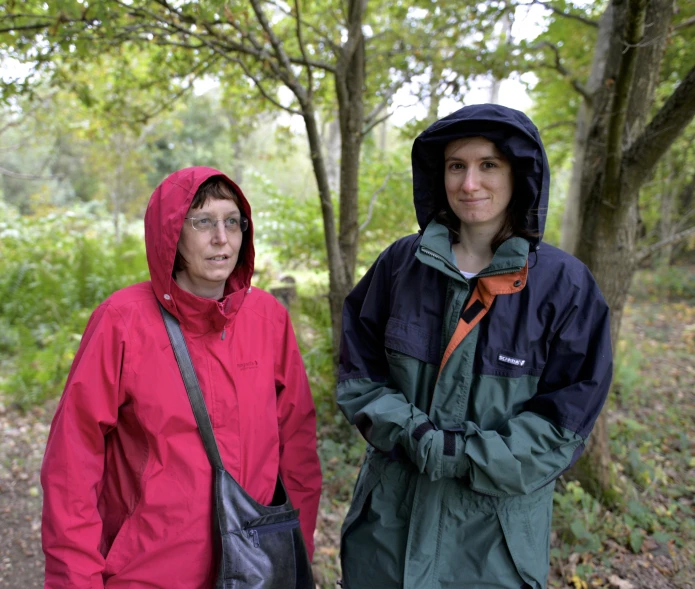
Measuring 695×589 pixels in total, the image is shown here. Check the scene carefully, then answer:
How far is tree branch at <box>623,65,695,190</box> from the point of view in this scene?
2406 millimetres

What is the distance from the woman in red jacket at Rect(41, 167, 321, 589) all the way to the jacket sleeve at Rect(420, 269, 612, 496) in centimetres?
72

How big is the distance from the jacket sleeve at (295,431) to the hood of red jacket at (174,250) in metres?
0.33

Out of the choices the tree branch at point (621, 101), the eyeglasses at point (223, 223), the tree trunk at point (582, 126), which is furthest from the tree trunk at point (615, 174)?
the eyeglasses at point (223, 223)

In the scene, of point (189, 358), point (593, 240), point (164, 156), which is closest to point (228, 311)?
point (189, 358)

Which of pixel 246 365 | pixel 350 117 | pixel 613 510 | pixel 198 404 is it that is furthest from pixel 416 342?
pixel 613 510

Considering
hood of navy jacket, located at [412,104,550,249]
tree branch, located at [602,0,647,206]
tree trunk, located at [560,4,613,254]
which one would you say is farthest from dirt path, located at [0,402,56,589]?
tree trunk, located at [560,4,613,254]

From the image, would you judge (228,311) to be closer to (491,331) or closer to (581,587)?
(491,331)

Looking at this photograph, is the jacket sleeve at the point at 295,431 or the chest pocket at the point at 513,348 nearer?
the chest pocket at the point at 513,348

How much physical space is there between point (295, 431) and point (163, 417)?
→ 2.01 feet

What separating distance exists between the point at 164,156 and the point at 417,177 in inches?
927

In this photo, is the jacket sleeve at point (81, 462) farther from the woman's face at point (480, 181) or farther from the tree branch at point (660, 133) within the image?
the tree branch at point (660, 133)

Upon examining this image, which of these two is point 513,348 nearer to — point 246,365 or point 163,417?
point 246,365

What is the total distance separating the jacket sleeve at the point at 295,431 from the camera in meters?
2.05

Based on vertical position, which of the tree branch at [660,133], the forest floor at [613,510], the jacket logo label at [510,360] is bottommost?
the forest floor at [613,510]
